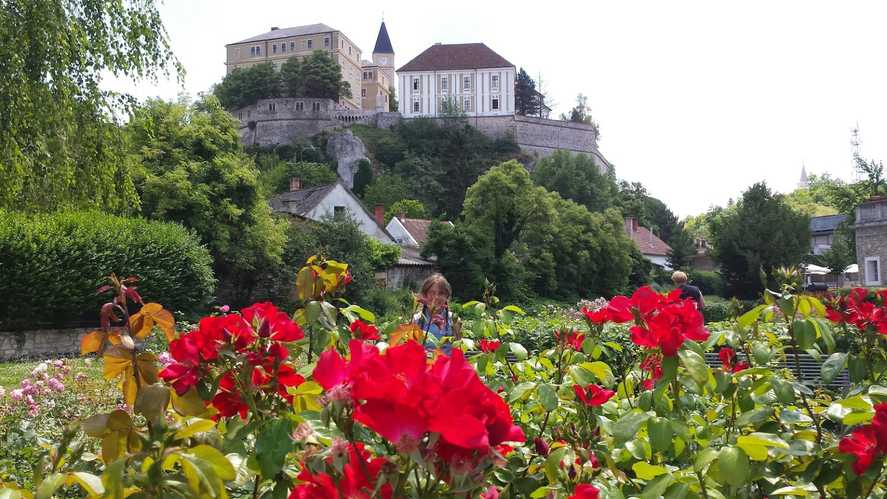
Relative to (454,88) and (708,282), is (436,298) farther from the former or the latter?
(454,88)

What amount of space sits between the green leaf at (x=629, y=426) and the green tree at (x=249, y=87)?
75.2m

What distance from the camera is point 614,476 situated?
6.14ft

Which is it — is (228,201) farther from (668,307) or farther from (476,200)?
(668,307)

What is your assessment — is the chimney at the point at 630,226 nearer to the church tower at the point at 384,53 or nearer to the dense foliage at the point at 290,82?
the dense foliage at the point at 290,82

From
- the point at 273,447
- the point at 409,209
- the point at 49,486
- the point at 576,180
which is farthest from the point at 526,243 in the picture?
the point at 49,486

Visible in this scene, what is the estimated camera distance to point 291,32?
9712 centimetres

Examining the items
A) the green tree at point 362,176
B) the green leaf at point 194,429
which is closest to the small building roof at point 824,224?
the green tree at point 362,176

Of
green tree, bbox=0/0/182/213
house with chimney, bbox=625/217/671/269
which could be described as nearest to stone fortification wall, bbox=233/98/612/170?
house with chimney, bbox=625/217/671/269

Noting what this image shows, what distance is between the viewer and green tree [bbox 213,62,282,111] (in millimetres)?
74000

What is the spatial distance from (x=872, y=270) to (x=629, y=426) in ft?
108

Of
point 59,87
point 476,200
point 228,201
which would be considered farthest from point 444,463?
point 476,200

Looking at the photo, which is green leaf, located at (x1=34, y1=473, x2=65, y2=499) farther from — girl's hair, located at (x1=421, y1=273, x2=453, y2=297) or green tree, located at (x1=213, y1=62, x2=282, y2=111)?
green tree, located at (x1=213, y1=62, x2=282, y2=111)

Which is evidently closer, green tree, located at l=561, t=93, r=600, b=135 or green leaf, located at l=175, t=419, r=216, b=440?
green leaf, located at l=175, t=419, r=216, b=440

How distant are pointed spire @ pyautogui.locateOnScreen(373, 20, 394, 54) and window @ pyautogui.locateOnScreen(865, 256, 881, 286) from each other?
7986 centimetres
